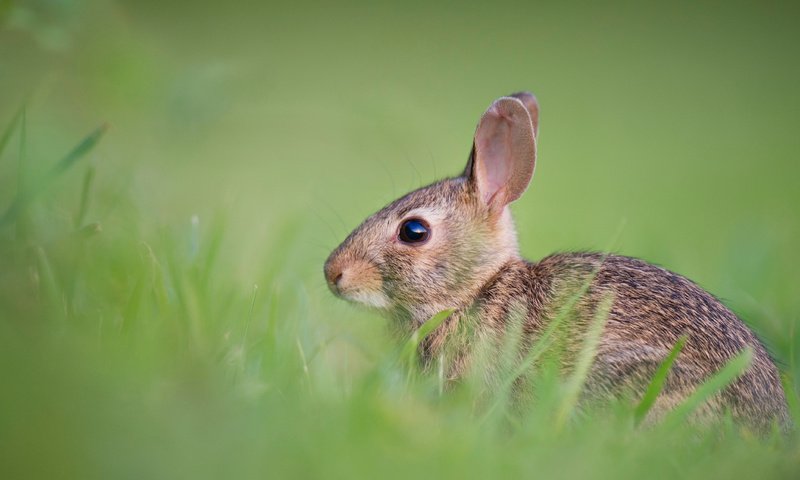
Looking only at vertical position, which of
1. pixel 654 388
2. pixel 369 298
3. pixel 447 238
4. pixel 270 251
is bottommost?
pixel 654 388

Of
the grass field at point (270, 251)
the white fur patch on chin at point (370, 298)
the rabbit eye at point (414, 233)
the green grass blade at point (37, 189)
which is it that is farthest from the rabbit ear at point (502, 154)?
the green grass blade at point (37, 189)

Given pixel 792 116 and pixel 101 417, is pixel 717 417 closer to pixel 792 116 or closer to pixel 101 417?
pixel 101 417

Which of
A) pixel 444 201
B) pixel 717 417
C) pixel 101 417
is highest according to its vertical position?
pixel 444 201

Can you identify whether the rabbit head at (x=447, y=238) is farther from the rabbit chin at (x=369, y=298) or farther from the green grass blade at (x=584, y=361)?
the green grass blade at (x=584, y=361)

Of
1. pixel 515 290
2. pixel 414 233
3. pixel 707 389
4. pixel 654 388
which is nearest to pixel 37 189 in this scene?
pixel 414 233

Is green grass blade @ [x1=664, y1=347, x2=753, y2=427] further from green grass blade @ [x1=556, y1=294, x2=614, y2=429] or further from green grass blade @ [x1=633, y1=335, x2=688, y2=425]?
green grass blade @ [x1=556, y1=294, x2=614, y2=429]

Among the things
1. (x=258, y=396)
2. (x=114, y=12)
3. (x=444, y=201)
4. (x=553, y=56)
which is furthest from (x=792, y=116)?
(x=258, y=396)

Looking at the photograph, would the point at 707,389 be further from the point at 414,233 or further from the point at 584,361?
the point at 414,233

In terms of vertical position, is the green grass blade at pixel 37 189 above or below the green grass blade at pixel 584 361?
above
